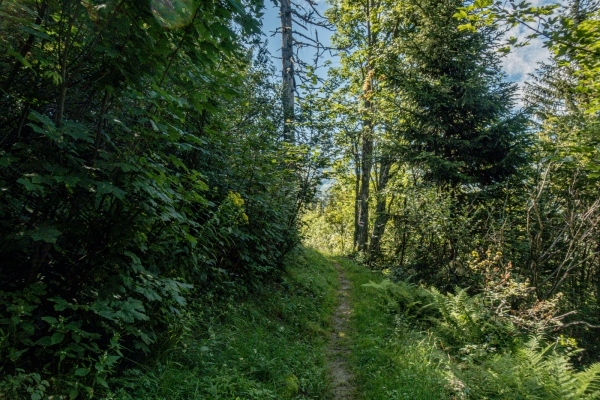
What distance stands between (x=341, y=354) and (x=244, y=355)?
2220 millimetres

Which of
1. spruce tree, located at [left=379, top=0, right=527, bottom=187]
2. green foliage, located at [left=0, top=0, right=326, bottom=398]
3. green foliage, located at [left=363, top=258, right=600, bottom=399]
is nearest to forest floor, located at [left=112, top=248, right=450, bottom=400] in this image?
green foliage, located at [left=363, top=258, right=600, bottom=399]

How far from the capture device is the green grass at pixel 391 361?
4.38 metres

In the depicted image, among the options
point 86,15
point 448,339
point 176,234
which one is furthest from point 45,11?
point 448,339

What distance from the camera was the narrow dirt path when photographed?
4.73 m

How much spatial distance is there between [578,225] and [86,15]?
9193 mm

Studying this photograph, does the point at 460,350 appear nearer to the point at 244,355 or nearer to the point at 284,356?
the point at 284,356

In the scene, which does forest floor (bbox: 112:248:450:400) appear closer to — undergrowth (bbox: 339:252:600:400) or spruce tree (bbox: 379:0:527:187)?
undergrowth (bbox: 339:252:600:400)

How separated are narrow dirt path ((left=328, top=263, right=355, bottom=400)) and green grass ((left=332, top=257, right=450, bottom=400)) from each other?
0.43ft

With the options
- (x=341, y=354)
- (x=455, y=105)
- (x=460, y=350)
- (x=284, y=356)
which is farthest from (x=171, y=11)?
(x=455, y=105)

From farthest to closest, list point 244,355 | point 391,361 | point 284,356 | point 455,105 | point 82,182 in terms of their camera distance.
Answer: point 455,105
point 391,361
point 284,356
point 244,355
point 82,182

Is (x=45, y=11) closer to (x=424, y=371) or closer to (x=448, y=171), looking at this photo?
(x=424, y=371)

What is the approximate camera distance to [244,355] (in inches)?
171

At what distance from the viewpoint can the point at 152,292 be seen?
2.91 m

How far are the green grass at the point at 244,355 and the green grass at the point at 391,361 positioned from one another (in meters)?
0.61
